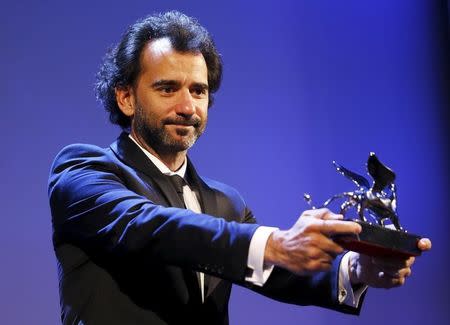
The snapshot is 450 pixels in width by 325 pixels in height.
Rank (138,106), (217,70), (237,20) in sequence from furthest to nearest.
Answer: (237,20) → (217,70) → (138,106)

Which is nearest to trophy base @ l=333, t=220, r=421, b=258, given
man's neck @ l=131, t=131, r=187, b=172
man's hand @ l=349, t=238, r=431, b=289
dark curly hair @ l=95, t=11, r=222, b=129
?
man's hand @ l=349, t=238, r=431, b=289

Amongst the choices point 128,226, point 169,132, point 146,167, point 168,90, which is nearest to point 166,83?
point 168,90

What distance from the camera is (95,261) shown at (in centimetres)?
157

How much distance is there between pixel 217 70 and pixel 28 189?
2.51 ft

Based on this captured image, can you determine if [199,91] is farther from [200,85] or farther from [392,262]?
[392,262]

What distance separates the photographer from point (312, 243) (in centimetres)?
117

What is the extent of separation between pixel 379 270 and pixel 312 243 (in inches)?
16.4

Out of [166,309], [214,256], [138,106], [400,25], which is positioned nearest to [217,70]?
[138,106]

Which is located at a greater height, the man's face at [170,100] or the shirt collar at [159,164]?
the man's face at [170,100]

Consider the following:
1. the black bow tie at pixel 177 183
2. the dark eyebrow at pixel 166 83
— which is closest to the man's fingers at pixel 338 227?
the black bow tie at pixel 177 183

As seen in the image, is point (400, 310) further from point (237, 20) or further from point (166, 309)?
point (166, 309)

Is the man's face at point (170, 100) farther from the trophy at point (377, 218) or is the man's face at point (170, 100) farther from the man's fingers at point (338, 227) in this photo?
the man's fingers at point (338, 227)

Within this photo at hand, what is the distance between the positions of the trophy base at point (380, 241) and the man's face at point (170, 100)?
668 mm

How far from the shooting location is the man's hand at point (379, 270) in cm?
145
